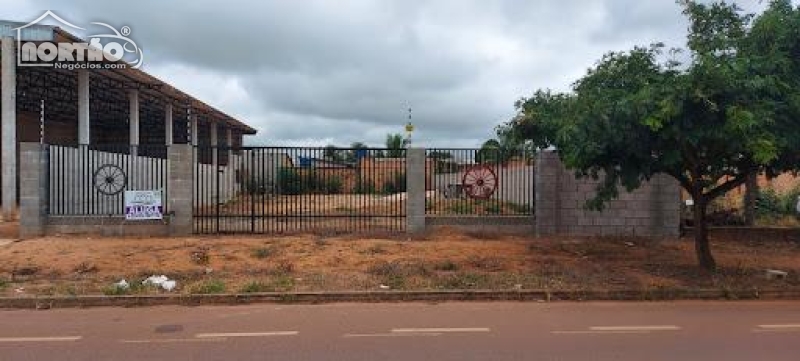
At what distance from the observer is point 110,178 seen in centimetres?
1794

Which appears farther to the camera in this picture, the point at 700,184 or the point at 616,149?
the point at 700,184

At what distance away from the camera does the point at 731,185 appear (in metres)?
12.8

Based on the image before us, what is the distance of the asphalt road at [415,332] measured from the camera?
279 inches

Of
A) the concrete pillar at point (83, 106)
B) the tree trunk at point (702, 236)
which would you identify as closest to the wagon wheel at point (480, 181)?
the tree trunk at point (702, 236)

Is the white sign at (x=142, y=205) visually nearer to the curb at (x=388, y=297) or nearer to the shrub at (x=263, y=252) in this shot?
the shrub at (x=263, y=252)

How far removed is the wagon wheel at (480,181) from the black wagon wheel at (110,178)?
28.5 ft

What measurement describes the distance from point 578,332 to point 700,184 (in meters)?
6.03

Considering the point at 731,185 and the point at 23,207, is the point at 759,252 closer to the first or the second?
the point at 731,185

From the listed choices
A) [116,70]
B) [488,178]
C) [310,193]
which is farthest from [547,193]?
[116,70]

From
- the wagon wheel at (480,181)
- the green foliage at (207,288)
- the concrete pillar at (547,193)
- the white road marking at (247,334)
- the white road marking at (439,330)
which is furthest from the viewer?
the wagon wheel at (480,181)

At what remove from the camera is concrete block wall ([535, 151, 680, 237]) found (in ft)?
58.3

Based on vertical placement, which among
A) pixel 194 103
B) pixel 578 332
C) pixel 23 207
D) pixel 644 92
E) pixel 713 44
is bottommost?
pixel 578 332

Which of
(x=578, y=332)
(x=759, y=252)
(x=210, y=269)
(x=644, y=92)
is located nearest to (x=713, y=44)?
(x=644, y=92)

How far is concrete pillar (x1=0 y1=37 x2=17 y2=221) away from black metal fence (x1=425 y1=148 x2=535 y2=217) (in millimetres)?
13919
